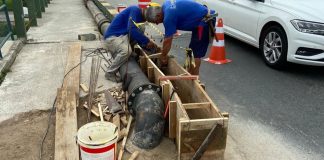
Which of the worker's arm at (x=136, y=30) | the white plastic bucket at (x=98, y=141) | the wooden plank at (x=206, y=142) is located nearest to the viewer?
the white plastic bucket at (x=98, y=141)

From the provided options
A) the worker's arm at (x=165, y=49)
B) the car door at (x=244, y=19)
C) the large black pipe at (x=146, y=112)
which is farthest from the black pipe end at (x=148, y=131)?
the car door at (x=244, y=19)

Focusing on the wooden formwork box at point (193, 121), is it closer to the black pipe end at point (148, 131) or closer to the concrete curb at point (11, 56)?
the black pipe end at point (148, 131)

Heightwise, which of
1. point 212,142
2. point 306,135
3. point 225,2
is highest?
point 225,2

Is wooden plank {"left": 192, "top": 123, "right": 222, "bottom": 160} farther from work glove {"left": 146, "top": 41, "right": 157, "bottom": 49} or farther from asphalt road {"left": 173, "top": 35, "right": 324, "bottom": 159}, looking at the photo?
work glove {"left": 146, "top": 41, "right": 157, "bottom": 49}

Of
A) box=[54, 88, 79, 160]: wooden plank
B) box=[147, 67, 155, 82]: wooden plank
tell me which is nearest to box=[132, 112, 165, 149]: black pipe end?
box=[54, 88, 79, 160]: wooden plank

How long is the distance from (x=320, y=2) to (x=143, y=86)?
3.91 m

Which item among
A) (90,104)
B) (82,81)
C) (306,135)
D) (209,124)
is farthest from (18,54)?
(306,135)

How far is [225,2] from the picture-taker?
7.59 meters

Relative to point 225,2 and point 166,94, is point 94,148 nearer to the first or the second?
point 166,94

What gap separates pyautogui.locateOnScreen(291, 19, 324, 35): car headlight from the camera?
5.57 m

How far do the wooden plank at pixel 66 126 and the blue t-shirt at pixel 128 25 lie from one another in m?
1.35

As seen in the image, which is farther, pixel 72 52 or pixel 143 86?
pixel 72 52

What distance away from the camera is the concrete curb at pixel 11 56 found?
20.3ft

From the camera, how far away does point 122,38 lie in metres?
5.71
